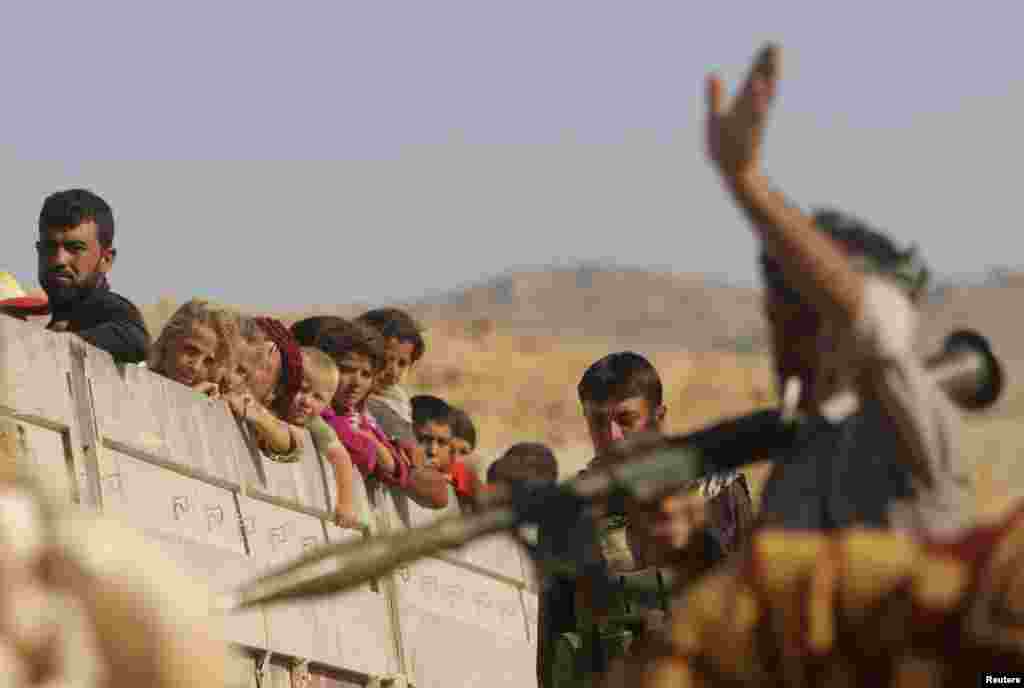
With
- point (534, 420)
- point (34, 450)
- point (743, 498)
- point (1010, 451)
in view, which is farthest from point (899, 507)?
point (534, 420)

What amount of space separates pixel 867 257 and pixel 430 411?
1079 cm

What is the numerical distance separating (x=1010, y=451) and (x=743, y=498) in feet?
126

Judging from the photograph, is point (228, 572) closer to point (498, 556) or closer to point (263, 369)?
point (263, 369)

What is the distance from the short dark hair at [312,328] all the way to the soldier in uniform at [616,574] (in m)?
2.92

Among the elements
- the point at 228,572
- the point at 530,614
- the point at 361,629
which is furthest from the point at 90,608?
the point at 530,614

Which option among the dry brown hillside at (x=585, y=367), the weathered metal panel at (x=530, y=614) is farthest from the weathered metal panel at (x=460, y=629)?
the dry brown hillside at (x=585, y=367)

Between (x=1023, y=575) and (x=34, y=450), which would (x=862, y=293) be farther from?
(x=34, y=450)

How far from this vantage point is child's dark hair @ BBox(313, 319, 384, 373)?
14773 mm

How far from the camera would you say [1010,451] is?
49.2 m

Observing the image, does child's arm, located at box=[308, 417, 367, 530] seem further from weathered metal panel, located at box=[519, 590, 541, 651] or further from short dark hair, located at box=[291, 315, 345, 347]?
weathered metal panel, located at box=[519, 590, 541, 651]

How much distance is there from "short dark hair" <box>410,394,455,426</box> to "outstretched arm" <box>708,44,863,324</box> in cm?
1091

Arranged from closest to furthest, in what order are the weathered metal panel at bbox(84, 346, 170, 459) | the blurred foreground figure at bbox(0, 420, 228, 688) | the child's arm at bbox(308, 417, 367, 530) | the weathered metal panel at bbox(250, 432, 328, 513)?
the blurred foreground figure at bbox(0, 420, 228, 688)
the weathered metal panel at bbox(84, 346, 170, 459)
the weathered metal panel at bbox(250, 432, 328, 513)
the child's arm at bbox(308, 417, 367, 530)

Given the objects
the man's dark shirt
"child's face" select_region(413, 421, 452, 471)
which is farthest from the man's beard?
"child's face" select_region(413, 421, 452, 471)

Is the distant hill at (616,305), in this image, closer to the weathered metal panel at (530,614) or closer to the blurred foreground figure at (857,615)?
the weathered metal panel at (530,614)
